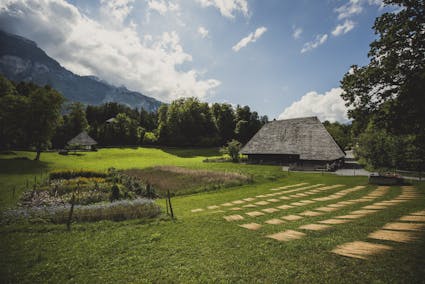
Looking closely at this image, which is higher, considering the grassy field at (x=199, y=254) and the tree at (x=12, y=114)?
the tree at (x=12, y=114)

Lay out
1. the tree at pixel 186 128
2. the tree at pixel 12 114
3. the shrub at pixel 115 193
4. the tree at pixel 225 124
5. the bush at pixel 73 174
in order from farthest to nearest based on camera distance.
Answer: the tree at pixel 225 124, the tree at pixel 186 128, the tree at pixel 12 114, the bush at pixel 73 174, the shrub at pixel 115 193

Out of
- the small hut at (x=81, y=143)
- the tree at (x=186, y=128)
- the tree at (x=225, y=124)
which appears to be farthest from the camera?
the tree at (x=225, y=124)

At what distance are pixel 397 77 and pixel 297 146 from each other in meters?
24.3

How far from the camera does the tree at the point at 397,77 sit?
328 inches

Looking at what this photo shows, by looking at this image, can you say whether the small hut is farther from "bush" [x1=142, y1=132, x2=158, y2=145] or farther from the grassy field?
the grassy field

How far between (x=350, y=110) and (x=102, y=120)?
3944 inches

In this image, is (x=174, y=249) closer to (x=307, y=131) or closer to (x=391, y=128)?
(x=391, y=128)

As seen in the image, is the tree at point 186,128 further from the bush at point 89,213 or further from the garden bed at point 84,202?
the bush at point 89,213

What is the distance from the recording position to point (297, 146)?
3238cm

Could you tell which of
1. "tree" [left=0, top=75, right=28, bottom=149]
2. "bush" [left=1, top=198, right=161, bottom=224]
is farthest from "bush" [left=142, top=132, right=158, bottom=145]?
"bush" [left=1, top=198, right=161, bottom=224]

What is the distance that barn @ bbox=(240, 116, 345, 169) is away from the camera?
2883cm

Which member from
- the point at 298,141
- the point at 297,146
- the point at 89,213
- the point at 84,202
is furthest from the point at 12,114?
the point at 298,141

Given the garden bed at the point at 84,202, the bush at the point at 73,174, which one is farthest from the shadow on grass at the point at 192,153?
the garden bed at the point at 84,202

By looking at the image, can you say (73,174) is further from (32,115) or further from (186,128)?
(186,128)
